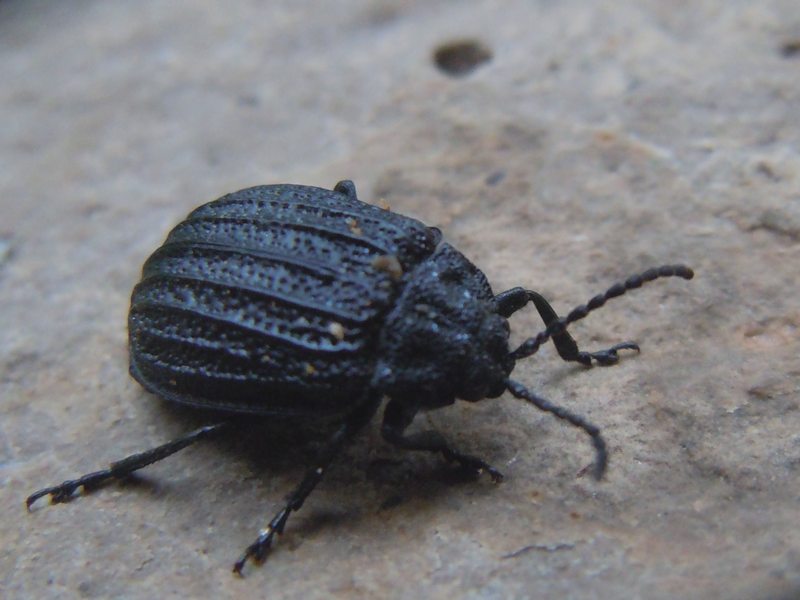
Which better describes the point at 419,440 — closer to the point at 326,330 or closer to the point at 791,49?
the point at 326,330

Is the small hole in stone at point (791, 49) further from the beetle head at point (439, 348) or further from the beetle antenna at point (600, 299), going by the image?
the beetle head at point (439, 348)

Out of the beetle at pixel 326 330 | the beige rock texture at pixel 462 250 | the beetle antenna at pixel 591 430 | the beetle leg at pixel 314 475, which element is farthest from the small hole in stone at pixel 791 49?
the beetle leg at pixel 314 475

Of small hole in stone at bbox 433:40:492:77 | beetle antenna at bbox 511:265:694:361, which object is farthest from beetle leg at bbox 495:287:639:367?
small hole in stone at bbox 433:40:492:77

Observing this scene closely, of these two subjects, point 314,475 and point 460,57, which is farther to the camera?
point 460,57

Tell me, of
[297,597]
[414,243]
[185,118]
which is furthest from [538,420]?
[185,118]

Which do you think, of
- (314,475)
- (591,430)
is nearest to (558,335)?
(591,430)

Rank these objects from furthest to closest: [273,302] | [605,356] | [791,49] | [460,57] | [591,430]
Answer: [460,57] < [791,49] < [605,356] < [273,302] < [591,430]

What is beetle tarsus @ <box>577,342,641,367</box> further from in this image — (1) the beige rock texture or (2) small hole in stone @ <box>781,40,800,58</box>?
(2) small hole in stone @ <box>781,40,800,58</box>
